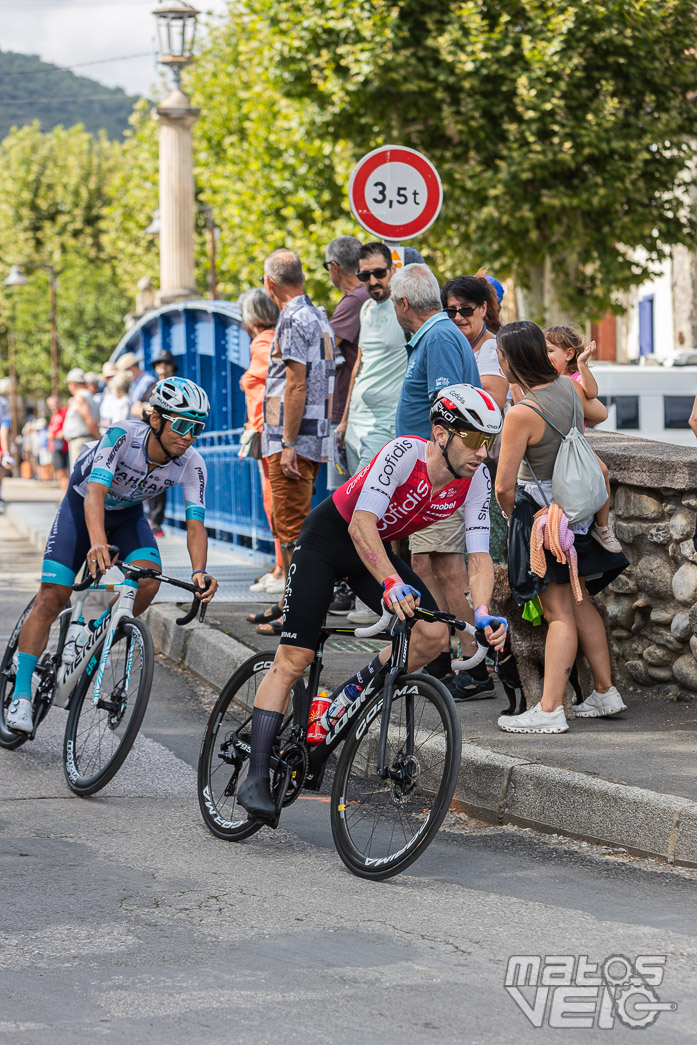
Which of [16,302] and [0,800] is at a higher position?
[16,302]

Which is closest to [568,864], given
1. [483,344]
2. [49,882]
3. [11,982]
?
[49,882]

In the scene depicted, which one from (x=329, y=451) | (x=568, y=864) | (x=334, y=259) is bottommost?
(x=568, y=864)

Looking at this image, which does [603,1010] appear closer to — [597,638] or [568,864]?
[568,864]

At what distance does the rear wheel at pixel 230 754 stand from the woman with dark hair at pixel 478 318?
249 cm

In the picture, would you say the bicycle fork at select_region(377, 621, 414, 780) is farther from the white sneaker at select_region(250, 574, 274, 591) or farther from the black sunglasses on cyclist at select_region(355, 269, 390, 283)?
the white sneaker at select_region(250, 574, 274, 591)

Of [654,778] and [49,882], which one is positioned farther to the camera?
[654,778]

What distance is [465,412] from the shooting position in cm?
471

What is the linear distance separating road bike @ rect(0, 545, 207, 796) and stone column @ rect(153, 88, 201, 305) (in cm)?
1604

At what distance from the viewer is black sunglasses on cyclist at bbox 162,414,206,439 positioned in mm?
6016

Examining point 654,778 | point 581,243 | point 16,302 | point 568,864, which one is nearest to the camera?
point 568,864

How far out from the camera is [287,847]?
5.25 metres

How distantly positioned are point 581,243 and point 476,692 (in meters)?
16.3

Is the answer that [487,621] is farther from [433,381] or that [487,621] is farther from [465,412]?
[433,381]

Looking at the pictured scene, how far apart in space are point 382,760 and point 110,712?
1.57 meters
